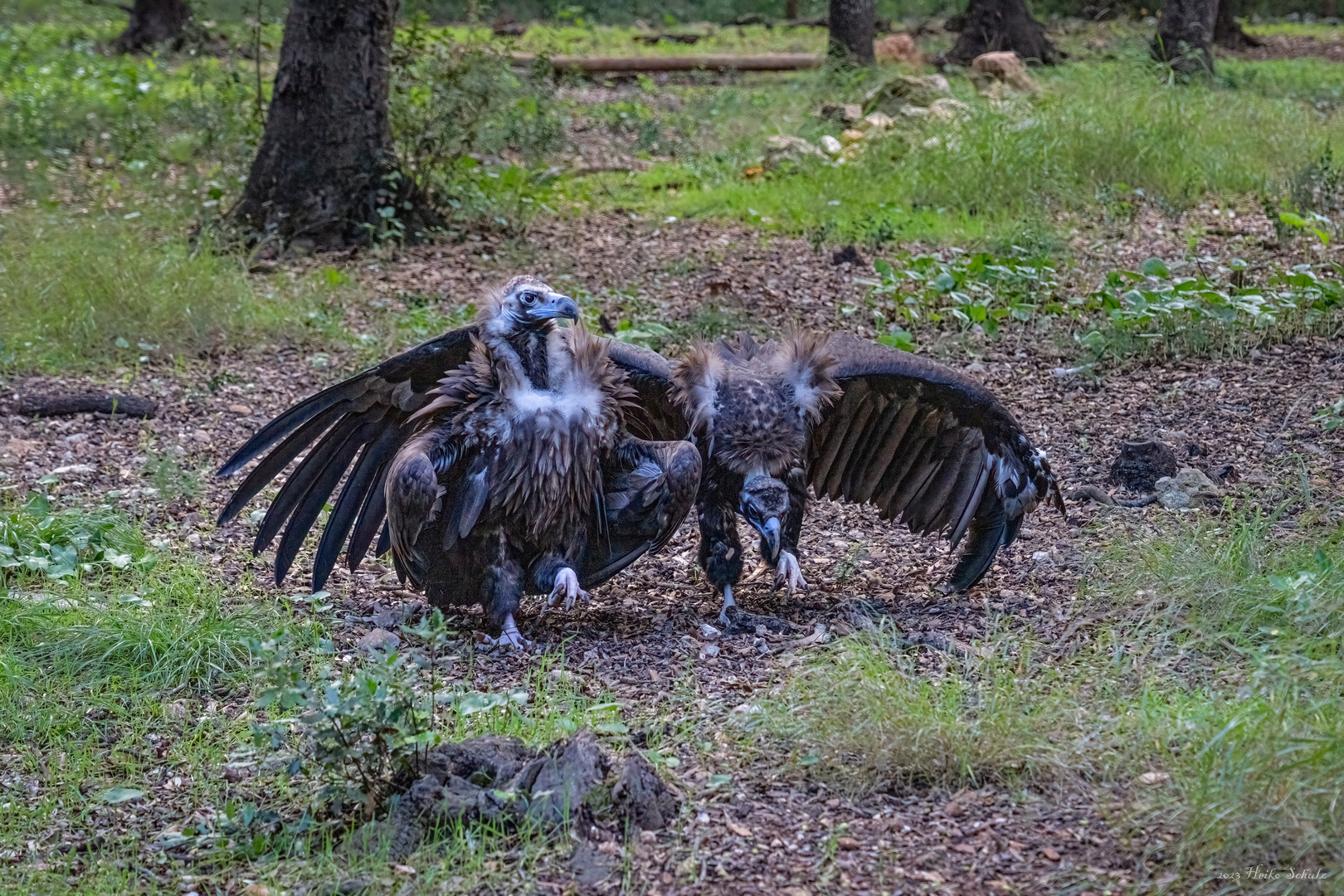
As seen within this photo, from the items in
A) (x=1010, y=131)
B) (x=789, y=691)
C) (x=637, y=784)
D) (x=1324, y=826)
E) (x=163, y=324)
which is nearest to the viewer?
(x=1324, y=826)

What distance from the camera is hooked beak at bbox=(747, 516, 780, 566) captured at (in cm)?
406

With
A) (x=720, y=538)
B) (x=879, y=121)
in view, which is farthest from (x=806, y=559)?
(x=879, y=121)

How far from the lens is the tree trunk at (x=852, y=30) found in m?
13.6

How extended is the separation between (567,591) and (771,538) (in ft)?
2.06

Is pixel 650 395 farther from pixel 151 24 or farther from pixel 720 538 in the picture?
pixel 151 24

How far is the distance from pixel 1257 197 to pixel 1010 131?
60.3 inches

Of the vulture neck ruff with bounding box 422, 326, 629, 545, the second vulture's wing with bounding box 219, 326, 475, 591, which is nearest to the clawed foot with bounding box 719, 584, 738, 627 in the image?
the vulture neck ruff with bounding box 422, 326, 629, 545

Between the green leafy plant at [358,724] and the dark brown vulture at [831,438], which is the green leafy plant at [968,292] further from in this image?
the green leafy plant at [358,724]

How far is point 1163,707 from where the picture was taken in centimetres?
290

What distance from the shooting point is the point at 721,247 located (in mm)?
7875

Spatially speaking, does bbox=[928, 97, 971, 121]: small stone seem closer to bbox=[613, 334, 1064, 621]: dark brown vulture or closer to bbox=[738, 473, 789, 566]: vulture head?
bbox=[613, 334, 1064, 621]: dark brown vulture

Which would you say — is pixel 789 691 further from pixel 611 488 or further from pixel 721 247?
pixel 721 247

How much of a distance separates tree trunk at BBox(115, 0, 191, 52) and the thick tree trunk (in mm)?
10203

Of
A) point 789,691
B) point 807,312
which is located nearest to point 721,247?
point 807,312
